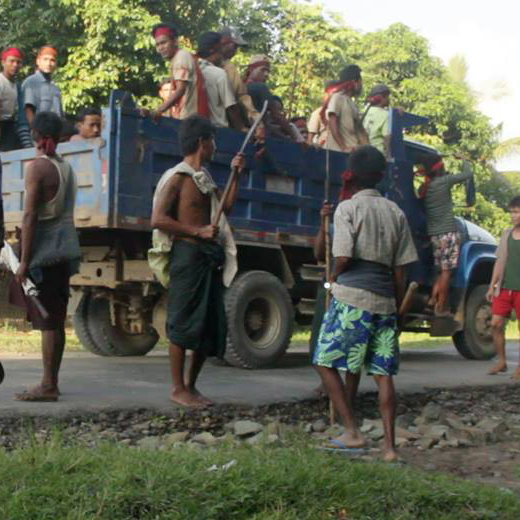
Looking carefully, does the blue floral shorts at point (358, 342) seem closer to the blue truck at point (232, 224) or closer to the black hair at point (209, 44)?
the blue truck at point (232, 224)

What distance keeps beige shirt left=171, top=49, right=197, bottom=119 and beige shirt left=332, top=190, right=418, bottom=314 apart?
379 cm

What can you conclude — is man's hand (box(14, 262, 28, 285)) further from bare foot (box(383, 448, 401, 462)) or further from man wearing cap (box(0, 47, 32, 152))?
man wearing cap (box(0, 47, 32, 152))

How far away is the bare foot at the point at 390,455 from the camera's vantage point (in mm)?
5165

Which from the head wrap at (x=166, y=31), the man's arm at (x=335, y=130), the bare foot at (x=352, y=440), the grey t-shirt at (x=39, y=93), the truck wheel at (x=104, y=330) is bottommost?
the bare foot at (x=352, y=440)

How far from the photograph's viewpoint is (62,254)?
630 cm

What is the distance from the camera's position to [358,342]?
5.27 metres

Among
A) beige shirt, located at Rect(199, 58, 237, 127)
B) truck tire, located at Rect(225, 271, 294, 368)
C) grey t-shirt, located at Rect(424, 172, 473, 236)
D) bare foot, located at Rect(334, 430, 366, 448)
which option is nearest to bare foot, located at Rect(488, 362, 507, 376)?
grey t-shirt, located at Rect(424, 172, 473, 236)

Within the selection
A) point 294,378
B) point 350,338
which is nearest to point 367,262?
point 350,338

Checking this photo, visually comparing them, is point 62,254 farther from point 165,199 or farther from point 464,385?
point 464,385

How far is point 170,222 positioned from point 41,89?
398 cm

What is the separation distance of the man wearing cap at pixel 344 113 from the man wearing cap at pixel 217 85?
111 centimetres

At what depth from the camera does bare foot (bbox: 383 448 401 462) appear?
5.16 meters

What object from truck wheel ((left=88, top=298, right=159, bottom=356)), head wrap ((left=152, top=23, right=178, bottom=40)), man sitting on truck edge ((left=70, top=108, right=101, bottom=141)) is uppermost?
head wrap ((left=152, top=23, right=178, bottom=40))

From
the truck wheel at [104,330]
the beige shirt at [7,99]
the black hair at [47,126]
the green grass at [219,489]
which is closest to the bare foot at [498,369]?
the truck wheel at [104,330]
